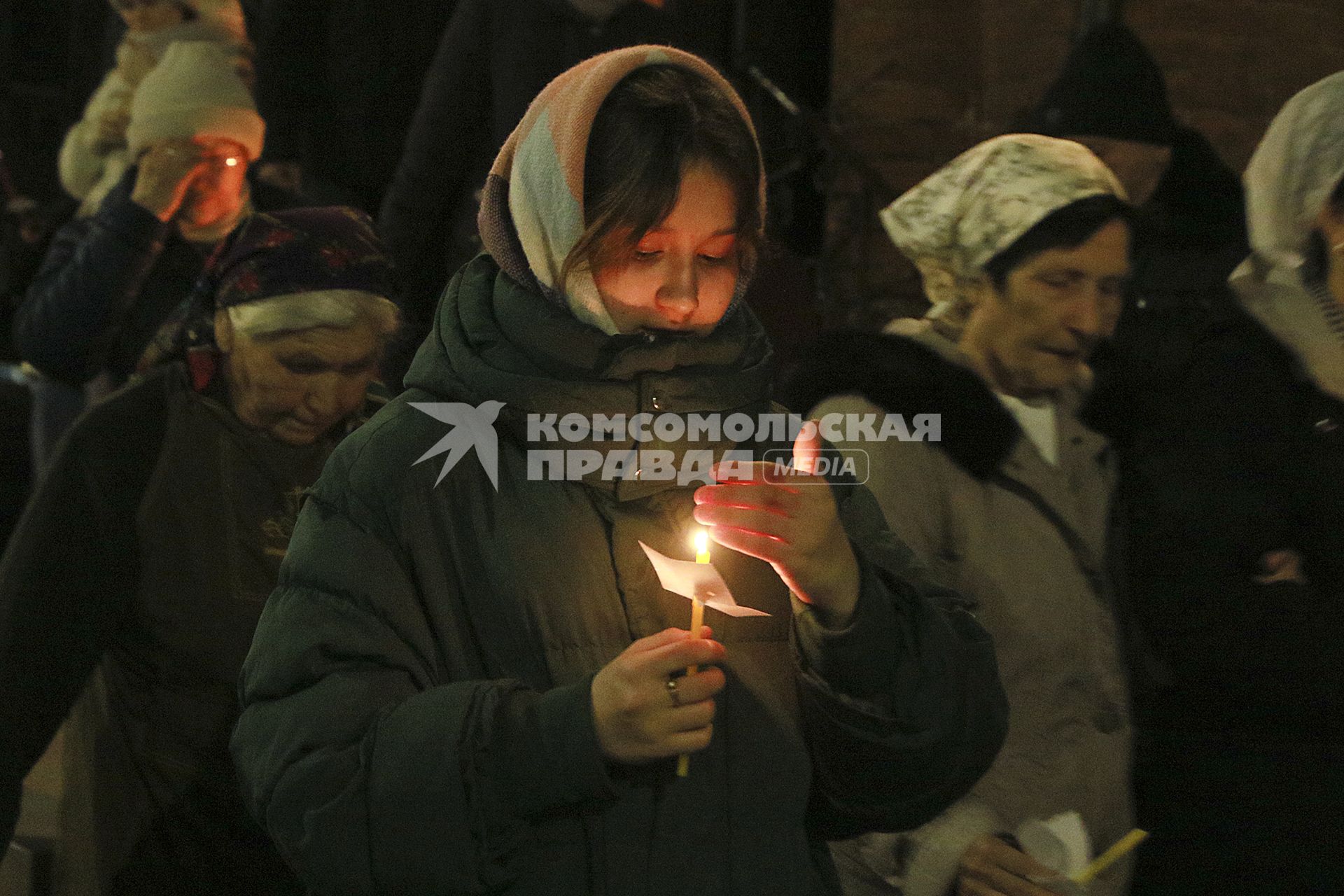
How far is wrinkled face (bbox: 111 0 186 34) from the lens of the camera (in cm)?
538

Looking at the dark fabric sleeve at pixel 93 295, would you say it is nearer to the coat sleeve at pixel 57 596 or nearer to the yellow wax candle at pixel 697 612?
the coat sleeve at pixel 57 596

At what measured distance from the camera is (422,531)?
5.90 feet

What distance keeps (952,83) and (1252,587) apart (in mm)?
3752

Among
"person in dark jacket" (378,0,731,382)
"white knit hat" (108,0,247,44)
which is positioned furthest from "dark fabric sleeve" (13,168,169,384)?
"white knit hat" (108,0,247,44)

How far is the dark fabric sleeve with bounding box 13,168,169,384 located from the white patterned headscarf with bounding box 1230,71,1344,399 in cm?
272

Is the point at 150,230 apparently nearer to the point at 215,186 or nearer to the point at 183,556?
the point at 215,186

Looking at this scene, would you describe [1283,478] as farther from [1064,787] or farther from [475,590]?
[475,590]

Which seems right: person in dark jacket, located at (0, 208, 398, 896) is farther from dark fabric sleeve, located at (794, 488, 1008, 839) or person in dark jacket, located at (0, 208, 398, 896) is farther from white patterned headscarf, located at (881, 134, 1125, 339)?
dark fabric sleeve, located at (794, 488, 1008, 839)

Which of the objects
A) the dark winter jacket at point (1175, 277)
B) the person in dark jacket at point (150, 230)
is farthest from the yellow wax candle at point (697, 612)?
the person in dark jacket at point (150, 230)

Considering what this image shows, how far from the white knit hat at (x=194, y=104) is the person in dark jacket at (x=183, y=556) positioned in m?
1.46

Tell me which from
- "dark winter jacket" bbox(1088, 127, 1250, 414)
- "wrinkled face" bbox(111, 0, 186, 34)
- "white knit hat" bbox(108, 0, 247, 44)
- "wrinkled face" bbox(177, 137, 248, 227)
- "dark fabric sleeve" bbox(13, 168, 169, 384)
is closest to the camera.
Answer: "dark winter jacket" bbox(1088, 127, 1250, 414)

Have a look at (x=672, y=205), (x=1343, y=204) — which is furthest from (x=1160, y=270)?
(x=672, y=205)

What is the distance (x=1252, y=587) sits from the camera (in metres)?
2.75

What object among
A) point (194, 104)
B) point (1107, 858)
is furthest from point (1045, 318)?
point (194, 104)
